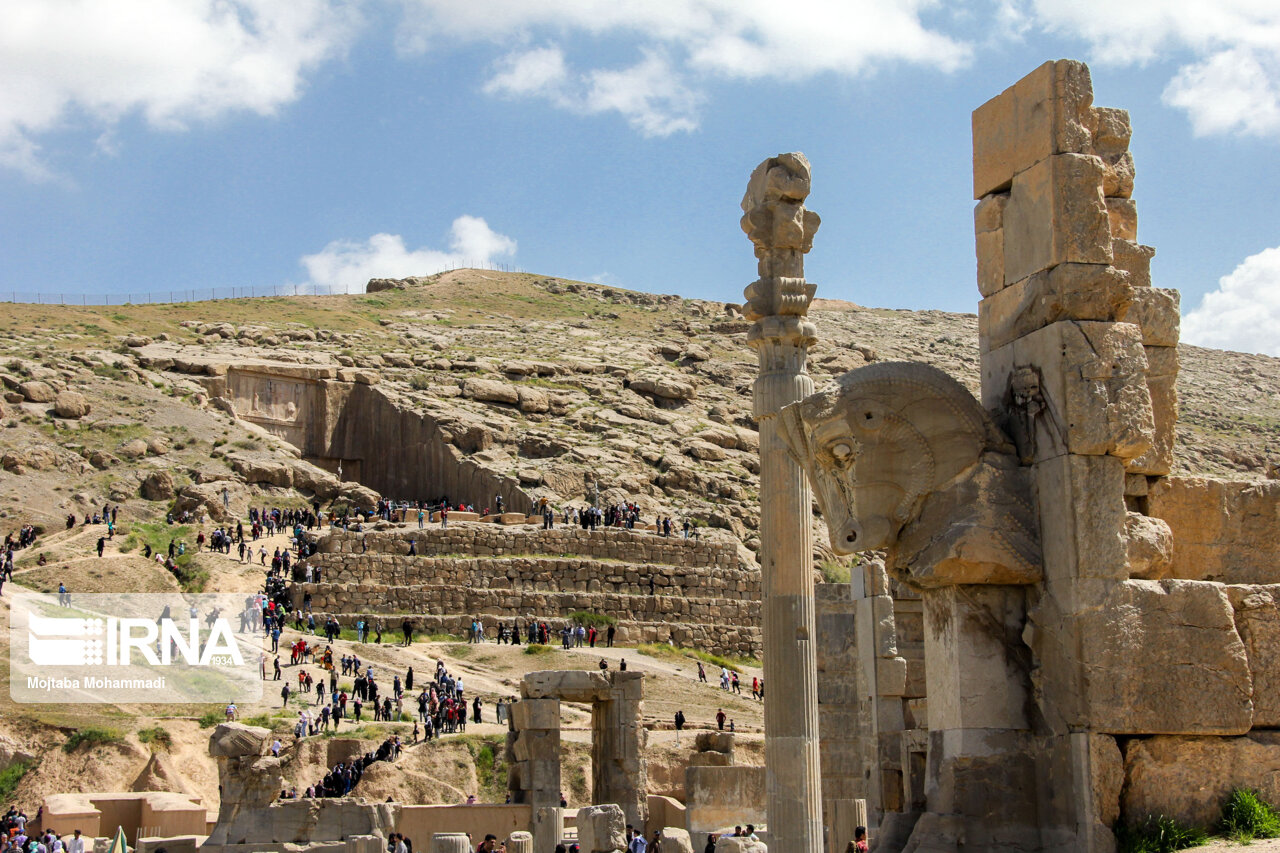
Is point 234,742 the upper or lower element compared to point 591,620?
lower

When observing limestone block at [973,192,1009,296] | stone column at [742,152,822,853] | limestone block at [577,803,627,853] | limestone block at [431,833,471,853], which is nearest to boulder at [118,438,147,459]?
limestone block at [431,833,471,853]

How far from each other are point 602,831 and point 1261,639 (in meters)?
11.8

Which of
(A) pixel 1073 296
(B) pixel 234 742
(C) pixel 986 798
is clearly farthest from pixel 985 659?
(B) pixel 234 742

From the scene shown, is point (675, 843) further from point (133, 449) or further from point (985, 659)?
point (133, 449)

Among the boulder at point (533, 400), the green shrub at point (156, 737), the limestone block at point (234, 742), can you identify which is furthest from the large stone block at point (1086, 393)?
the boulder at point (533, 400)

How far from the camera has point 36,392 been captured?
51.3m

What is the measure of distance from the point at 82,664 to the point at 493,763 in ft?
28.5

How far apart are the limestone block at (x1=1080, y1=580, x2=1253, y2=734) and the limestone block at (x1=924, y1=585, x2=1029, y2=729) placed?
331 mm

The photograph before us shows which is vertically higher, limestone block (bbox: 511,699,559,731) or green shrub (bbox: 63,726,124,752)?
limestone block (bbox: 511,699,559,731)

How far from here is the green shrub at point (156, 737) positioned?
84.0 feet

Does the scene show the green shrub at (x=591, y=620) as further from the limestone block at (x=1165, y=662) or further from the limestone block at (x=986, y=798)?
the limestone block at (x=1165, y=662)

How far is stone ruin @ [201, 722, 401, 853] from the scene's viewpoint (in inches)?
728

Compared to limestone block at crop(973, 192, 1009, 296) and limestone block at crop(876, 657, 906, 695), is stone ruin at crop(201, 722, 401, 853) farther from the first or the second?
limestone block at crop(973, 192, 1009, 296)

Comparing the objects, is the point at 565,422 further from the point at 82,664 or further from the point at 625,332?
the point at 82,664
